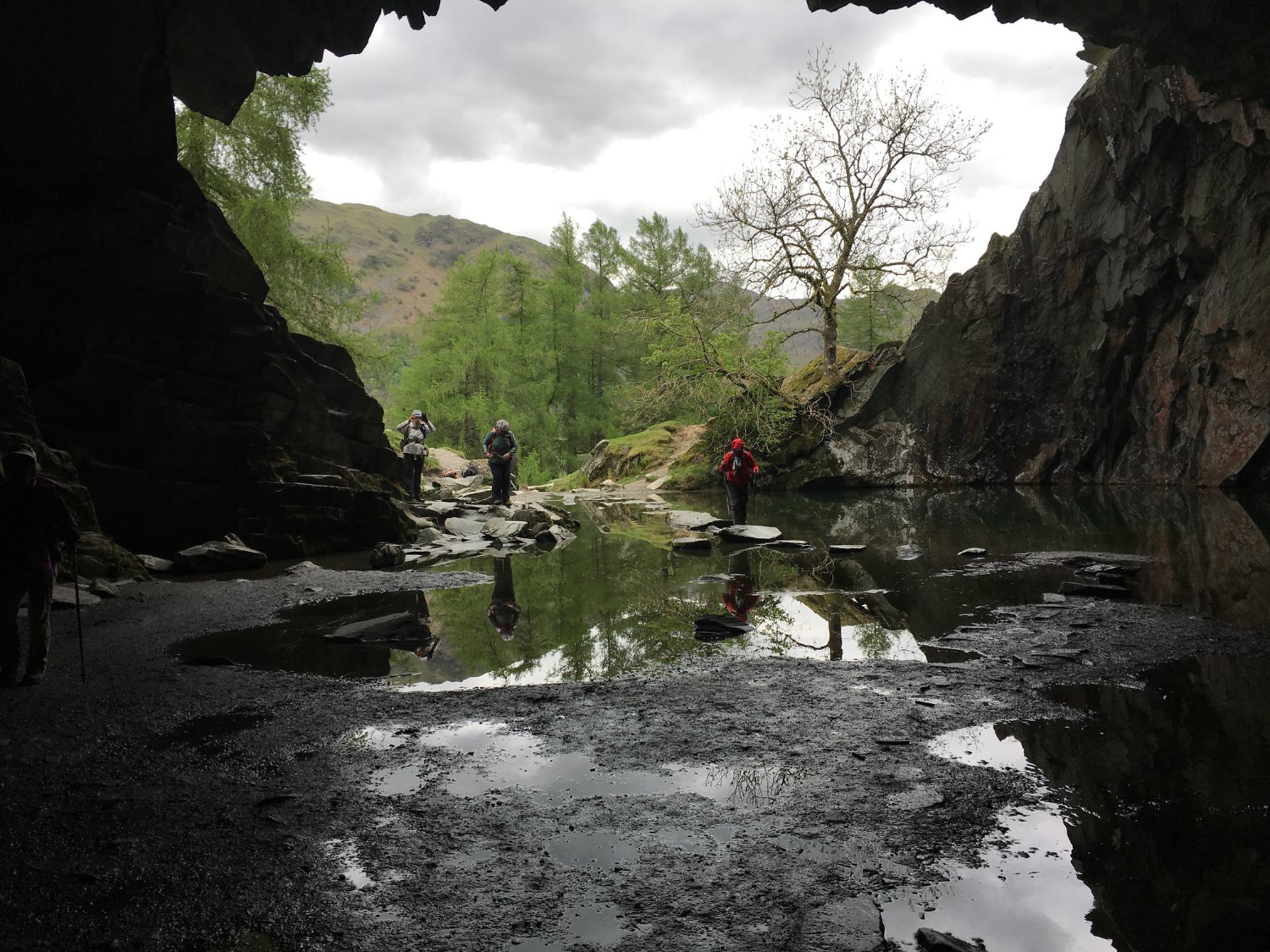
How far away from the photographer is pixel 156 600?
862cm

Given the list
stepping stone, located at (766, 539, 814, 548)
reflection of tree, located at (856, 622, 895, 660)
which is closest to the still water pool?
reflection of tree, located at (856, 622, 895, 660)

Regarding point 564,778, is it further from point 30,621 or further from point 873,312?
point 873,312

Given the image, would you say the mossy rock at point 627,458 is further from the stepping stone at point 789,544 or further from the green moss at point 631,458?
the stepping stone at point 789,544

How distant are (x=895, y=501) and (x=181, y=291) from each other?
18.4 meters

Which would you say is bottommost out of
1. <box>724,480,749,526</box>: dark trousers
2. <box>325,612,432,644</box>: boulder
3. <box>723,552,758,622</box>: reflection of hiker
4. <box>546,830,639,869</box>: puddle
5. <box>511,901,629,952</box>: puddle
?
<box>325,612,432,644</box>: boulder

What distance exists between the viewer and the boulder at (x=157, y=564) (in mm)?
10773

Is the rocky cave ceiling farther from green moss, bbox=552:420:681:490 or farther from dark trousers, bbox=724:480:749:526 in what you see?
green moss, bbox=552:420:681:490

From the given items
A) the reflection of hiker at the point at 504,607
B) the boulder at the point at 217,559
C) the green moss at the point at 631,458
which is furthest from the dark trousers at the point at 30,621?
the green moss at the point at 631,458

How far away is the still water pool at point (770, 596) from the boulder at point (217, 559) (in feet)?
4.44

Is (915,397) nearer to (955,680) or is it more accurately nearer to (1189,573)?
(1189,573)

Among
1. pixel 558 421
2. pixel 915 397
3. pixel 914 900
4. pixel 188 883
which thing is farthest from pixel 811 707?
pixel 558 421

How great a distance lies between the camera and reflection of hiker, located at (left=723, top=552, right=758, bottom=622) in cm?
797

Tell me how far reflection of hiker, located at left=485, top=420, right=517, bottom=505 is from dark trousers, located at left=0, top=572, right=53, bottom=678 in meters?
13.6

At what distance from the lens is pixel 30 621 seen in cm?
572
